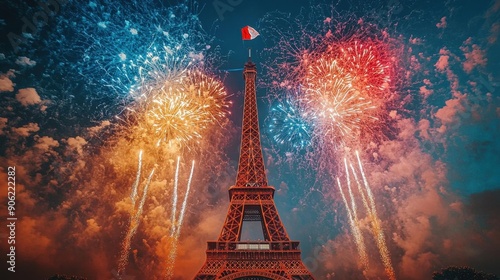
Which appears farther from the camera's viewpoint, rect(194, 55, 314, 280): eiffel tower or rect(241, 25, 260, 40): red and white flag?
rect(241, 25, 260, 40): red and white flag

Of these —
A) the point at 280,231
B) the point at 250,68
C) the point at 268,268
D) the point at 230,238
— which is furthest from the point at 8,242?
the point at 250,68

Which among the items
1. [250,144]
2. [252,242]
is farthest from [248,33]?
Result: [252,242]

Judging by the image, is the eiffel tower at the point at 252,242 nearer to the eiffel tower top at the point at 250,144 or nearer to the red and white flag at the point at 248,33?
the eiffel tower top at the point at 250,144

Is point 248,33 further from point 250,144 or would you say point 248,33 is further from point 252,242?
point 252,242

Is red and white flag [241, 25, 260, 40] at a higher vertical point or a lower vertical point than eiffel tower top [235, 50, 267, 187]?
higher

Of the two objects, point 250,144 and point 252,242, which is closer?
point 252,242

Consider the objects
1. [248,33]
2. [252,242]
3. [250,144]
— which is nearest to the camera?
[252,242]

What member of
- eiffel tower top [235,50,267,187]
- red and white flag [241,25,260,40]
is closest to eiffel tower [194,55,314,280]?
eiffel tower top [235,50,267,187]

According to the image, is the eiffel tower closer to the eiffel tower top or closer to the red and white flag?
the eiffel tower top

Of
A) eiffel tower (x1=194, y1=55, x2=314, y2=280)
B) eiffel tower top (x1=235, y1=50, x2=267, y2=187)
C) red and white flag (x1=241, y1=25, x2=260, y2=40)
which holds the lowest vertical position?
eiffel tower (x1=194, y1=55, x2=314, y2=280)
